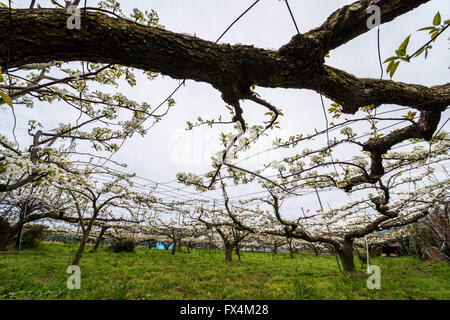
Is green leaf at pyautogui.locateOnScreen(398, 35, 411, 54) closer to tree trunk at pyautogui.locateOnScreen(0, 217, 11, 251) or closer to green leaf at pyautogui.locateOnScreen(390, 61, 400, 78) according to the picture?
green leaf at pyautogui.locateOnScreen(390, 61, 400, 78)

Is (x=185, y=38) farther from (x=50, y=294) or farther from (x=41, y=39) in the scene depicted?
(x=50, y=294)

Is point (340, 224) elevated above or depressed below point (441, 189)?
below

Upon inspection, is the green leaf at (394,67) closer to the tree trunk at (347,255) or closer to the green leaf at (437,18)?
the green leaf at (437,18)

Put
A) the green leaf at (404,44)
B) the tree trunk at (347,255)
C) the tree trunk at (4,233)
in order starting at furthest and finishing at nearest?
the tree trunk at (4,233) → the tree trunk at (347,255) → the green leaf at (404,44)

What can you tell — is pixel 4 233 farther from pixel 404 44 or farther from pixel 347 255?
pixel 347 255

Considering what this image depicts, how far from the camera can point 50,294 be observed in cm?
345

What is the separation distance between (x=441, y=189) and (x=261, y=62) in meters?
9.23

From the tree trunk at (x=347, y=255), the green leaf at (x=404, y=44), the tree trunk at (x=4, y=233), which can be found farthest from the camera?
the tree trunk at (x=4, y=233)

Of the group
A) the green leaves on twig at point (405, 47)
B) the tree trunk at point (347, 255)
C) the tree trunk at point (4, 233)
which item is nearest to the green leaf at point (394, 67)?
the green leaves on twig at point (405, 47)

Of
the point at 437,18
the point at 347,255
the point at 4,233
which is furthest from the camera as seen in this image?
the point at 4,233

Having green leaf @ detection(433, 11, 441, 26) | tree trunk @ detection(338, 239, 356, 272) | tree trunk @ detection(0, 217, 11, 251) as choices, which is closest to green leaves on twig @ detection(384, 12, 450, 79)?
green leaf @ detection(433, 11, 441, 26)

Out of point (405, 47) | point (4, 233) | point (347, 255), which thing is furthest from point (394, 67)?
point (4, 233)

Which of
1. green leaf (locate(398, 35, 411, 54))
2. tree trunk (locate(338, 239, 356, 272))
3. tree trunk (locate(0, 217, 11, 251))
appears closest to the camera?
green leaf (locate(398, 35, 411, 54))
